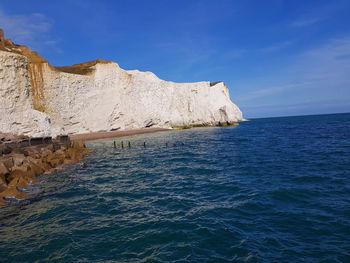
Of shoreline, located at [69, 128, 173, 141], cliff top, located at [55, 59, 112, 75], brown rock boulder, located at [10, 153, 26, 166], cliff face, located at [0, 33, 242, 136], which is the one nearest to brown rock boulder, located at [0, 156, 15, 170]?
brown rock boulder, located at [10, 153, 26, 166]

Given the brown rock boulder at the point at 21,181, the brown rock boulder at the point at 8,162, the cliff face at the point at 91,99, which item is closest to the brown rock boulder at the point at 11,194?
the brown rock boulder at the point at 21,181

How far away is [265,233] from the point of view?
8.45m

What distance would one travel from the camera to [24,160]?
20.2m

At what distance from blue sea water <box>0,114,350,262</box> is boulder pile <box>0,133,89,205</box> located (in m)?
1.20

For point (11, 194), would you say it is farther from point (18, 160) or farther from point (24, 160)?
point (24, 160)

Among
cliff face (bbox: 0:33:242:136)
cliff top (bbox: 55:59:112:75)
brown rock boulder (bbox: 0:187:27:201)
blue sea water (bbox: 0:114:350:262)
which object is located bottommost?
blue sea water (bbox: 0:114:350:262)

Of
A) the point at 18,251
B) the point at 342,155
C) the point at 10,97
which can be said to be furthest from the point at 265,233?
the point at 10,97

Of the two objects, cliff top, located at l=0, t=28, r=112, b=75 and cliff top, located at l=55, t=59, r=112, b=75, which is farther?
cliff top, located at l=55, t=59, r=112, b=75

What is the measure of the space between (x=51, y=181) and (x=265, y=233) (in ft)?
44.7

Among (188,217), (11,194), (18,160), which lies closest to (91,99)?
(18,160)

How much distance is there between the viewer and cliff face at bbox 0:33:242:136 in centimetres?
3597

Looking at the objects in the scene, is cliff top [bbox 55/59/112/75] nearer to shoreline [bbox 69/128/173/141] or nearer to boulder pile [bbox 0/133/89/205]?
shoreline [bbox 69/128/173/141]

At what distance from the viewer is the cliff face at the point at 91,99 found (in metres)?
36.0

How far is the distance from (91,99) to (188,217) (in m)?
47.1
